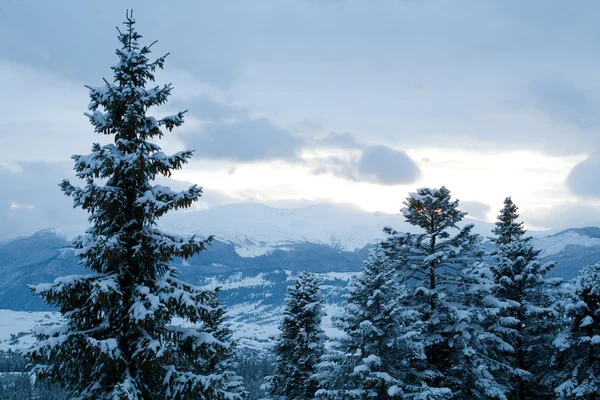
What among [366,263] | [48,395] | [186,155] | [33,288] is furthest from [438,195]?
[48,395]

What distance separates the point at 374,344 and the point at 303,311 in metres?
9.74

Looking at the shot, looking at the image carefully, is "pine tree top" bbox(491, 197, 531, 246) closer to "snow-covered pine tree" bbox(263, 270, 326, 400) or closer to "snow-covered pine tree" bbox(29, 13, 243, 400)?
"snow-covered pine tree" bbox(263, 270, 326, 400)

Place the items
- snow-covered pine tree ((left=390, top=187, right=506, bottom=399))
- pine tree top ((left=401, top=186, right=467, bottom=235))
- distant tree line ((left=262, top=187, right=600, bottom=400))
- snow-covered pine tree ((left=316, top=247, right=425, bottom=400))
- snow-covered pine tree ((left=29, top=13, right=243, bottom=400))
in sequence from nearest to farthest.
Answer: snow-covered pine tree ((left=29, top=13, right=243, bottom=400)), snow-covered pine tree ((left=316, top=247, right=425, bottom=400)), distant tree line ((left=262, top=187, right=600, bottom=400)), snow-covered pine tree ((left=390, top=187, right=506, bottom=399)), pine tree top ((left=401, top=186, right=467, bottom=235))

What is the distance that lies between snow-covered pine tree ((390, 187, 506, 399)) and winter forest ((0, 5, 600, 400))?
0.07 metres

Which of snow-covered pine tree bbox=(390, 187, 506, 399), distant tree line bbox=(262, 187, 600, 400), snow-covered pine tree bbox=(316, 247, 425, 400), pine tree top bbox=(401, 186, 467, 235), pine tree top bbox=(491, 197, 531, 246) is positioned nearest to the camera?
snow-covered pine tree bbox=(316, 247, 425, 400)

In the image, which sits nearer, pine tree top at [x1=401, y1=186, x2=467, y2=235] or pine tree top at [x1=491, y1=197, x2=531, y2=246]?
pine tree top at [x1=401, y1=186, x2=467, y2=235]

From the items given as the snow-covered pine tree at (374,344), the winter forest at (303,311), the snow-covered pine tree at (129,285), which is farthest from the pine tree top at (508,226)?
the snow-covered pine tree at (129,285)

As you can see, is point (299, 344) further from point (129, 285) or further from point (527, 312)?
point (129, 285)

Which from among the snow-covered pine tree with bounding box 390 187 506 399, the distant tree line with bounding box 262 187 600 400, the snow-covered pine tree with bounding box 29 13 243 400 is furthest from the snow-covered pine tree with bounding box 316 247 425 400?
the snow-covered pine tree with bounding box 29 13 243 400

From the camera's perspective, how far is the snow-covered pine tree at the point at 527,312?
27141 mm

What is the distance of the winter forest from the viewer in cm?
1239

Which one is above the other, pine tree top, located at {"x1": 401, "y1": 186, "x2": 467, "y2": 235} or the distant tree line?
pine tree top, located at {"x1": 401, "y1": 186, "x2": 467, "y2": 235}

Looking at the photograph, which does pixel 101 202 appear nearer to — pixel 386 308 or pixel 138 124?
pixel 138 124

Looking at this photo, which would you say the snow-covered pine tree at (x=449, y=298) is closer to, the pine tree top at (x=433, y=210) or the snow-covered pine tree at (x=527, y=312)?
the pine tree top at (x=433, y=210)
